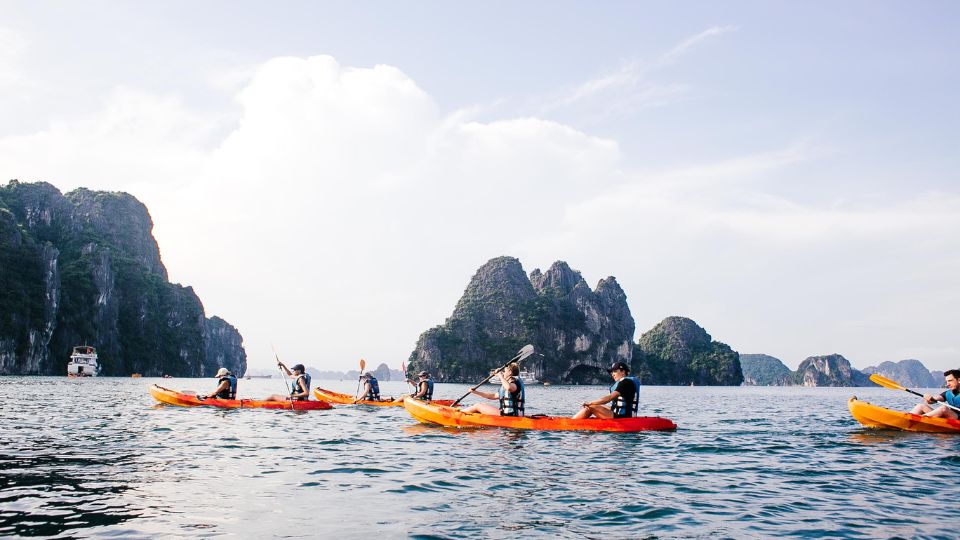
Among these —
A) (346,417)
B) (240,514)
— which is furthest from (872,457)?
(346,417)

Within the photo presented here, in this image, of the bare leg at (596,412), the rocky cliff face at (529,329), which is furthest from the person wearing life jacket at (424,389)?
the rocky cliff face at (529,329)

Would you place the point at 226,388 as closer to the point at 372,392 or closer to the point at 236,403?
the point at 236,403

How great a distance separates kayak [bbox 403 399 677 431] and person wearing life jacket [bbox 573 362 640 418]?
0.23 metres

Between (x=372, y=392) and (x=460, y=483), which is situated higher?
(x=372, y=392)

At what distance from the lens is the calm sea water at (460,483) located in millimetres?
7277

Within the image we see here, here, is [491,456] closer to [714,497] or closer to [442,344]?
[714,497]

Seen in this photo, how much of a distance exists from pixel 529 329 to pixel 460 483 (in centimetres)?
15681

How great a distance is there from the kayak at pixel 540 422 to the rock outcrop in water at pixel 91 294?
10154 centimetres

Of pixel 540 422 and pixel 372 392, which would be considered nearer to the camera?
pixel 540 422

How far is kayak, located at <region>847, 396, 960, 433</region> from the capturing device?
676 inches

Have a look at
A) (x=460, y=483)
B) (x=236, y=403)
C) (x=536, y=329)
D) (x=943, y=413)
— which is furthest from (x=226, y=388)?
(x=536, y=329)

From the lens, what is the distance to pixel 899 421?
704 inches

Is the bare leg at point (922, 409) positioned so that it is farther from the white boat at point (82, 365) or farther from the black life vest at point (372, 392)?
the white boat at point (82, 365)

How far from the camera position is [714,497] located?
9.29 metres
